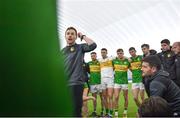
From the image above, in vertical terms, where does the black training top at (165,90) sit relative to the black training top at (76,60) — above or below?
below

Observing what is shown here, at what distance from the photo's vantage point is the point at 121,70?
7.67 meters

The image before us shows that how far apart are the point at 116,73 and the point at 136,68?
0.37m

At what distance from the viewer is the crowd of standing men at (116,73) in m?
3.29

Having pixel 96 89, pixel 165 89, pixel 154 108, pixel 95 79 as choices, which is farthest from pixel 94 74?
pixel 154 108

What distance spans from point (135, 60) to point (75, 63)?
3947mm

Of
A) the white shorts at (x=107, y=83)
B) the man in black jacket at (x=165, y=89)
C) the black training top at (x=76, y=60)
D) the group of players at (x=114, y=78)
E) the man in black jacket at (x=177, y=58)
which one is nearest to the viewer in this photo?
the man in black jacket at (x=165, y=89)

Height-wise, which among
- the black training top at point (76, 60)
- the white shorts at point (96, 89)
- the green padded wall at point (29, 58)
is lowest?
the white shorts at point (96, 89)

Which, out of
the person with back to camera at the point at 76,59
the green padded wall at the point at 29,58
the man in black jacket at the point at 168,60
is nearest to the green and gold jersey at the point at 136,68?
the man in black jacket at the point at 168,60

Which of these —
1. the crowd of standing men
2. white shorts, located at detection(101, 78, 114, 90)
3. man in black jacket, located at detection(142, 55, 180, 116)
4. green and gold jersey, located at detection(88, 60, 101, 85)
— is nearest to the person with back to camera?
the crowd of standing men

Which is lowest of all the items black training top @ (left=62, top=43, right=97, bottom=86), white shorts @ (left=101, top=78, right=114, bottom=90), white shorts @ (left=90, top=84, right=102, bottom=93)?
white shorts @ (left=90, top=84, right=102, bottom=93)

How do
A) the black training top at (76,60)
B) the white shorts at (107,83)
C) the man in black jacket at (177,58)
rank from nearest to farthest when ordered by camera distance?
the black training top at (76,60)
the man in black jacket at (177,58)
the white shorts at (107,83)

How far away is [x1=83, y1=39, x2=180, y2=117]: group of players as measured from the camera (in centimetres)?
746

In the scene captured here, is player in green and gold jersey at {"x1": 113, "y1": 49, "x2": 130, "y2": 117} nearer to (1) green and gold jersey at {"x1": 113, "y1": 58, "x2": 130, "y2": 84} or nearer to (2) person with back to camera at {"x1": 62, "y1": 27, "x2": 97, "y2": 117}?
(1) green and gold jersey at {"x1": 113, "y1": 58, "x2": 130, "y2": 84}

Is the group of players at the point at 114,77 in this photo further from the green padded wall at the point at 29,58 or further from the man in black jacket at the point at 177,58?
the green padded wall at the point at 29,58
